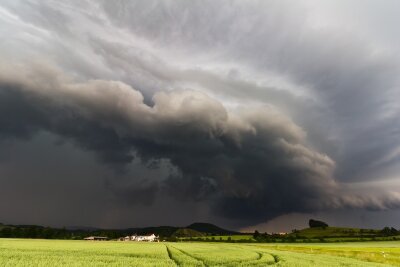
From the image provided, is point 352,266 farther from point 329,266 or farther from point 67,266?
point 67,266

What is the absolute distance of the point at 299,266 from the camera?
27.9 meters

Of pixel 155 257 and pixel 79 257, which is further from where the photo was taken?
pixel 155 257

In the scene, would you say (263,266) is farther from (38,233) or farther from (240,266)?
(38,233)

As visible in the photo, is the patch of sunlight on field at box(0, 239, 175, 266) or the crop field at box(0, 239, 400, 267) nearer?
the patch of sunlight on field at box(0, 239, 175, 266)

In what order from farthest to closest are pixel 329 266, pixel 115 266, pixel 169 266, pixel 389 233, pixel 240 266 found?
pixel 389 233, pixel 329 266, pixel 240 266, pixel 169 266, pixel 115 266

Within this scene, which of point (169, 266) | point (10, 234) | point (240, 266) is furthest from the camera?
point (10, 234)

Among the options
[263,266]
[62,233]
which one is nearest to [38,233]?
[62,233]

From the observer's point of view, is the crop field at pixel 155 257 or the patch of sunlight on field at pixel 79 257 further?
the crop field at pixel 155 257

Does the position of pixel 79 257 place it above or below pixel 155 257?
below

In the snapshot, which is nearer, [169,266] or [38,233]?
[169,266]

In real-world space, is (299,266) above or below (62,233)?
below

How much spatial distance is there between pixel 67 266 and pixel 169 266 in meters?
6.13

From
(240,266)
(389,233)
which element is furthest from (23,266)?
(389,233)

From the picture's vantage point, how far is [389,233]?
19838cm
